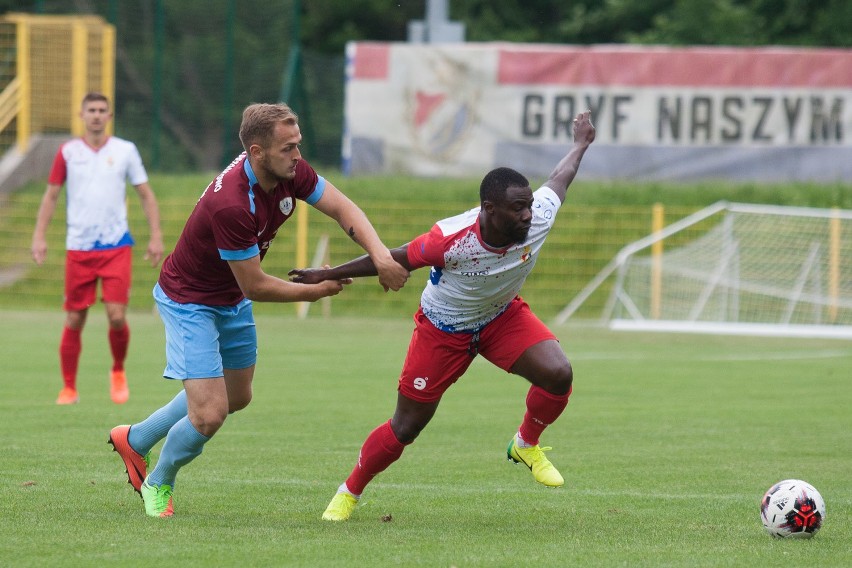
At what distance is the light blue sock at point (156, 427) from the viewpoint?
7426 mm

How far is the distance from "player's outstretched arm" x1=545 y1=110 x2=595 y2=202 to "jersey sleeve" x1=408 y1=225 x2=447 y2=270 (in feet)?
2.99

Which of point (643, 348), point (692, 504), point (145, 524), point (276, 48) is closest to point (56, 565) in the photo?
point (145, 524)

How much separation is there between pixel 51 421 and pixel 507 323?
4430mm

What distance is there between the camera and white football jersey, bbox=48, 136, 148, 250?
39.4 feet

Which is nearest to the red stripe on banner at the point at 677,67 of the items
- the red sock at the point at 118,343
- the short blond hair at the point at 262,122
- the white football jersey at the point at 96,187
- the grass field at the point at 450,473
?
the grass field at the point at 450,473

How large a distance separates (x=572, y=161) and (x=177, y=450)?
2.70 meters

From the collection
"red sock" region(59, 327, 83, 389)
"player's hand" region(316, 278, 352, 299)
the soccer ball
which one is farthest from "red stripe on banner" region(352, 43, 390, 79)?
the soccer ball

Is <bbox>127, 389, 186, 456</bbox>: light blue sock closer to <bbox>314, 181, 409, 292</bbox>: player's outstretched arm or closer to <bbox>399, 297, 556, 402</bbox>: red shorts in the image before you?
<bbox>399, 297, 556, 402</bbox>: red shorts

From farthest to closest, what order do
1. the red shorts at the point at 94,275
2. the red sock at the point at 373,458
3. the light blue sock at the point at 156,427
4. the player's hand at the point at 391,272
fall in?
the red shorts at the point at 94,275 < the light blue sock at the point at 156,427 < the red sock at the point at 373,458 < the player's hand at the point at 391,272

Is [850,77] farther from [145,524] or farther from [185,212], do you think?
[145,524]

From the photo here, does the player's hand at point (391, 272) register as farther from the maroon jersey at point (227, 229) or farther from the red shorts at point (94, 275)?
the red shorts at point (94, 275)

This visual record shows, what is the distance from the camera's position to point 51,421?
1050cm

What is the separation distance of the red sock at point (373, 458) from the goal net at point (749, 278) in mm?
14136

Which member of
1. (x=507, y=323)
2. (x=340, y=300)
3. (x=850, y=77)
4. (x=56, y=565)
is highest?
(x=850, y=77)
